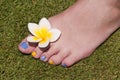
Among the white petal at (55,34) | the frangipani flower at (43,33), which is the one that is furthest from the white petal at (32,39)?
the white petal at (55,34)

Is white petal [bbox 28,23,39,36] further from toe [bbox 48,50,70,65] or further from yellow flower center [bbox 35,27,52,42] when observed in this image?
toe [bbox 48,50,70,65]

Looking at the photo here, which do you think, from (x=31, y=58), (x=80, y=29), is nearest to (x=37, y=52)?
(x=31, y=58)

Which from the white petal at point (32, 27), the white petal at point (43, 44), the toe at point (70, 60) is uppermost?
the white petal at point (32, 27)

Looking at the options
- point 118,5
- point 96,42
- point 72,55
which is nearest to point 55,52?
point 72,55


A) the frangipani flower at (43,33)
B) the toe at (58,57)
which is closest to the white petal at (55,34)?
the frangipani flower at (43,33)

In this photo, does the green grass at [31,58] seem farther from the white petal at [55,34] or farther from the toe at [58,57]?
the white petal at [55,34]

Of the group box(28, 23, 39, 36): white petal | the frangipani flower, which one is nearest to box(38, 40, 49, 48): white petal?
the frangipani flower

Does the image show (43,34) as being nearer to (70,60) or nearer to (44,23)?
(44,23)

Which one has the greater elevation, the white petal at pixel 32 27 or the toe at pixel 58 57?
the white petal at pixel 32 27

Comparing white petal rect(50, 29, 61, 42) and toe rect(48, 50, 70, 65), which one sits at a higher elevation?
white petal rect(50, 29, 61, 42)
